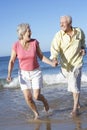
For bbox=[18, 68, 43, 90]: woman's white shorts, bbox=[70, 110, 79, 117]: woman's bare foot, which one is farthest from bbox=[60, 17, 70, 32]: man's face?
bbox=[70, 110, 79, 117]: woman's bare foot

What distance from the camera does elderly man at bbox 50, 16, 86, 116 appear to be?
7.82 m

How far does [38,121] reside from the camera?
7.72m

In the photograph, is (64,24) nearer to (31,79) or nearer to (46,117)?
(31,79)

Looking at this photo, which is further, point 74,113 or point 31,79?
point 74,113

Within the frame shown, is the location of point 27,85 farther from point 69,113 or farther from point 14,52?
point 69,113

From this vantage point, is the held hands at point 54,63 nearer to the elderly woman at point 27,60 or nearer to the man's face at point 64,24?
the elderly woman at point 27,60

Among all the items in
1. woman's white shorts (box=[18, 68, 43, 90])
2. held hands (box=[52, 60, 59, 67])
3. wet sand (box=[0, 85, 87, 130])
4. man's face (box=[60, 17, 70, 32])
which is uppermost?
man's face (box=[60, 17, 70, 32])

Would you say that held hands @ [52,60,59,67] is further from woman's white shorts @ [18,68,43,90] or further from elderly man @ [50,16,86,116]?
woman's white shorts @ [18,68,43,90]

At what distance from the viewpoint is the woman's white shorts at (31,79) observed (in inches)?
299

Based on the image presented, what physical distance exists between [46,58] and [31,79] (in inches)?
20.7

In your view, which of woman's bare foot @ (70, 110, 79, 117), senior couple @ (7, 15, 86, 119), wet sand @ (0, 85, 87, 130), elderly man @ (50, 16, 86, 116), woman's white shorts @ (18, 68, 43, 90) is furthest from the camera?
woman's bare foot @ (70, 110, 79, 117)

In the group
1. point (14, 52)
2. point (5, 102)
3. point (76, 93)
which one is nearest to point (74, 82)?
point (76, 93)

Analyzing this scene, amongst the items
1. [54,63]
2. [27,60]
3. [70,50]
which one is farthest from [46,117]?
[70,50]

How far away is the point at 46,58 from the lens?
7625 mm
